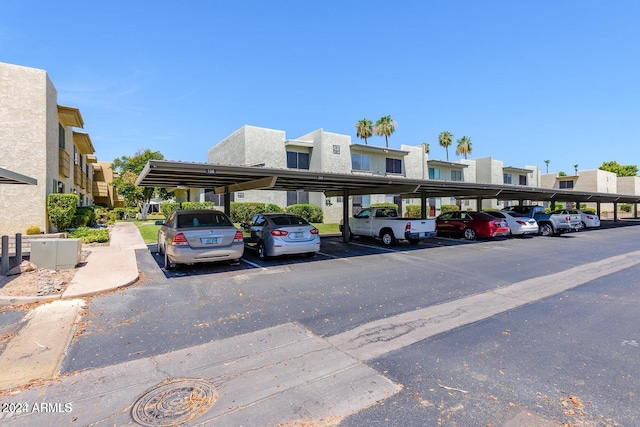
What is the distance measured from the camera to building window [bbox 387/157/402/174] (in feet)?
105

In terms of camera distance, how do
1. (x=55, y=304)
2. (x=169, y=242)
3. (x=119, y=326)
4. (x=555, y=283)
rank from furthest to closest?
(x=169, y=242) < (x=555, y=283) < (x=55, y=304) < (x=119, y=326)

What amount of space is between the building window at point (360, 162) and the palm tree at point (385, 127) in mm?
11405

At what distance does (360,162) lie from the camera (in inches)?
1169

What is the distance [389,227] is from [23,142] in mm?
16005

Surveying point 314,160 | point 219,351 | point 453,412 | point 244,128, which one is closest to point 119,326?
point 219,351

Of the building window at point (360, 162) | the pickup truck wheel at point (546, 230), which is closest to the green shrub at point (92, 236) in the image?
the building window at point (360, 162)

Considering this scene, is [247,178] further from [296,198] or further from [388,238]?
[296,198]

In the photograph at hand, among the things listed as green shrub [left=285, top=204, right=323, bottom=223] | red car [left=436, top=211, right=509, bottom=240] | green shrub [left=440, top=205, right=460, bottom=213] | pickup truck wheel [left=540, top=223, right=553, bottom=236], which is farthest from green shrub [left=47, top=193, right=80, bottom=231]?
green shrub [left=440, top=205, right=460, bottom=213]

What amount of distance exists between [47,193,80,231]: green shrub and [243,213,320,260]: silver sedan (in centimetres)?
1042

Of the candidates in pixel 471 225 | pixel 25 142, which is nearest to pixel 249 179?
pixel 25 142

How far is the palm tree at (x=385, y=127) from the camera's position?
40.1 metres

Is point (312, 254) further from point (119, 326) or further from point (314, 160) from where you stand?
point (314, 160)

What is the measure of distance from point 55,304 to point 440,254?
35.9 ft

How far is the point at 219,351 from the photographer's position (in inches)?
164
